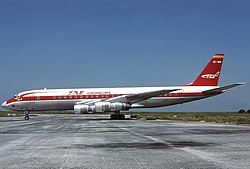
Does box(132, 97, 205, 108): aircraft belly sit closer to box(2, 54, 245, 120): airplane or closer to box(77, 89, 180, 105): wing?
box(2, 54, 245, 120): airplane

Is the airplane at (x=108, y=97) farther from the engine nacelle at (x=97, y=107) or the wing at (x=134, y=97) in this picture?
the engine nacelle at (x=97, y=107)

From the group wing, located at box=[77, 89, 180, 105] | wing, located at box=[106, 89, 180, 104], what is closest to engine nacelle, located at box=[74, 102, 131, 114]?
wing, located at box=[77, 89, 180, 105]

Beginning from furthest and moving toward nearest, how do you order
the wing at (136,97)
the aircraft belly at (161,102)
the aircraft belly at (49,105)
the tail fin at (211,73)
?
1. the tail fin at (211,73)
2. the aircraft belly at (49,105)
3. the aircraft belly at (161,102)
4. the wing at (136,97)

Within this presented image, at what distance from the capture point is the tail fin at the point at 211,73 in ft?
141

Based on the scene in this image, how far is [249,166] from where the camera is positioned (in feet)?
21.4

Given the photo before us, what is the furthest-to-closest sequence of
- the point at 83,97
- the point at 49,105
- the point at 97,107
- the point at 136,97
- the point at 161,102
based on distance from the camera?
the point at 49,105, the point at 161,102, the point at 83,97, the point at 136,97, the point at 97,107

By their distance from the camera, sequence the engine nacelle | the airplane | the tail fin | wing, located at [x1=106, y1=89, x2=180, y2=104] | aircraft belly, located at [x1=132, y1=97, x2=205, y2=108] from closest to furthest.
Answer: the engine nacelle → wing, located at [x1=106, y1=89, x2=180, y2=104] → the airplane → aircraft belly, located at [x1=132, y1=97, x2=205, y2=108] → the tail fin

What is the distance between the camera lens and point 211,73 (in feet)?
Result: 143

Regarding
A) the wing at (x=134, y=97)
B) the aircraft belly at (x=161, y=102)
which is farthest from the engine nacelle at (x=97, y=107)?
the aircraft belly at (x=161, y=102)

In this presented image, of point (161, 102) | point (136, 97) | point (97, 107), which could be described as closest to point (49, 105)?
point (97, 107)

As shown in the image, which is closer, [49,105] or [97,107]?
[97,107]

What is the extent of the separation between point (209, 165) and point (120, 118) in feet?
111

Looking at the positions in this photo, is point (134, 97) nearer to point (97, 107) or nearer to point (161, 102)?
point (161, 102)

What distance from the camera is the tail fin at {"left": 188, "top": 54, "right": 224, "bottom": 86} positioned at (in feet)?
141
